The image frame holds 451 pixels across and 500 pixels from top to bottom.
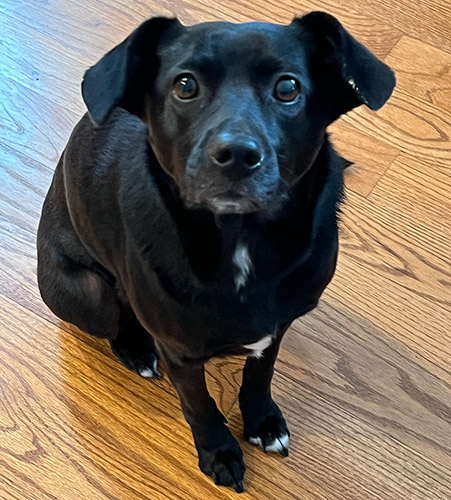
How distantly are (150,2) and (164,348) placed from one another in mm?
1088

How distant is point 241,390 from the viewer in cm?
131

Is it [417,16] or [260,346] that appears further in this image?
[417,16]

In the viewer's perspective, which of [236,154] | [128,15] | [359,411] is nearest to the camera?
[236,154]

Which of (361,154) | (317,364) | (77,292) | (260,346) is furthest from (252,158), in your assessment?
(361,154)

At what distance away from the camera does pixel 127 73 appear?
0.90 m

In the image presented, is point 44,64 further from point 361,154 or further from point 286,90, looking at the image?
point 286,90

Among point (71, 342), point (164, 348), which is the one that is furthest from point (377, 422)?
point (71, 342)

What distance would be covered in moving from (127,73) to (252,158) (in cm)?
20

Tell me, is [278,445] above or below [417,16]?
below

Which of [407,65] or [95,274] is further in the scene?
[407,65]

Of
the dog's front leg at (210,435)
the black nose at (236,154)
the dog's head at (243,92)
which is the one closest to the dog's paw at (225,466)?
the dog's front leg at (210,435)

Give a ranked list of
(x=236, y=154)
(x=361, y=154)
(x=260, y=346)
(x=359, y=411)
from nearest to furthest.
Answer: (x=236, y=154) → (x=260, y=346) → (x=359, y=411) → (x=361, y=154)

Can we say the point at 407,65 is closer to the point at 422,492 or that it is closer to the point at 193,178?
the point at 422,492

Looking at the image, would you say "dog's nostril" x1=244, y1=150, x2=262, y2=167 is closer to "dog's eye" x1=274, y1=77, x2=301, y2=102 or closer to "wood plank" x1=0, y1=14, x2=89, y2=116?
"dog's eye" x1=274, y1=77, x2=301, y2=102
